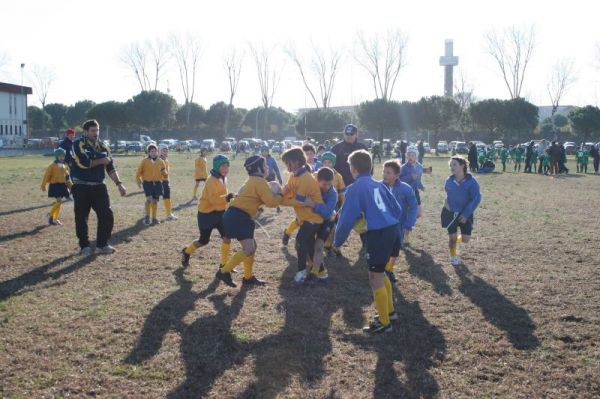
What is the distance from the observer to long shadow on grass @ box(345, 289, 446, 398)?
161 inches

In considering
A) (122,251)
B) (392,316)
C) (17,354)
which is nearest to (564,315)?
(392,316)

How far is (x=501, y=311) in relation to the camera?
5.90m

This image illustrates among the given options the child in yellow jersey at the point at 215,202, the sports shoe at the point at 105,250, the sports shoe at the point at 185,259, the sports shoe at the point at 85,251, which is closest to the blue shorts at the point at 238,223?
the child in yellow jersey at the point at 215,202

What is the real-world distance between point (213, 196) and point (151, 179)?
4977 mm

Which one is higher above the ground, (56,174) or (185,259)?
(56,174)

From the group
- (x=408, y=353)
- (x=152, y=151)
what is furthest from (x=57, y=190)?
(x=408, y=353)

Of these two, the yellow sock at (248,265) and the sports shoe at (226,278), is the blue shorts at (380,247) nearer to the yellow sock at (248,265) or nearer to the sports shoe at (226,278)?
the yellow sock at (248,265)

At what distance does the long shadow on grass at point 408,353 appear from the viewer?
4.10 metres

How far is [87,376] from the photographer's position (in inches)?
168

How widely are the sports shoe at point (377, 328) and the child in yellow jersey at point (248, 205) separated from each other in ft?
6.30

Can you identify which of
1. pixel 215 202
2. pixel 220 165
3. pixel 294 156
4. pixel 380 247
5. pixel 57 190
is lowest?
pixel 380 247

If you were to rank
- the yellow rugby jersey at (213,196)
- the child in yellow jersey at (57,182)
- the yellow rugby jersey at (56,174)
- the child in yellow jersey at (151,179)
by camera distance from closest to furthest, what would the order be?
1. the yellow rugby jersey at (213,196)
2. the child in yellow jersey at (57,182)
3. the child in yellow jersey at (151,179)
4. the yellow rugby jersey at (56,174)

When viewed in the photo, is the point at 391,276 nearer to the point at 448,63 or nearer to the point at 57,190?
the point at 57,190

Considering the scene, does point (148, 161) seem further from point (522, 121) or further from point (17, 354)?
point (522, 121)
